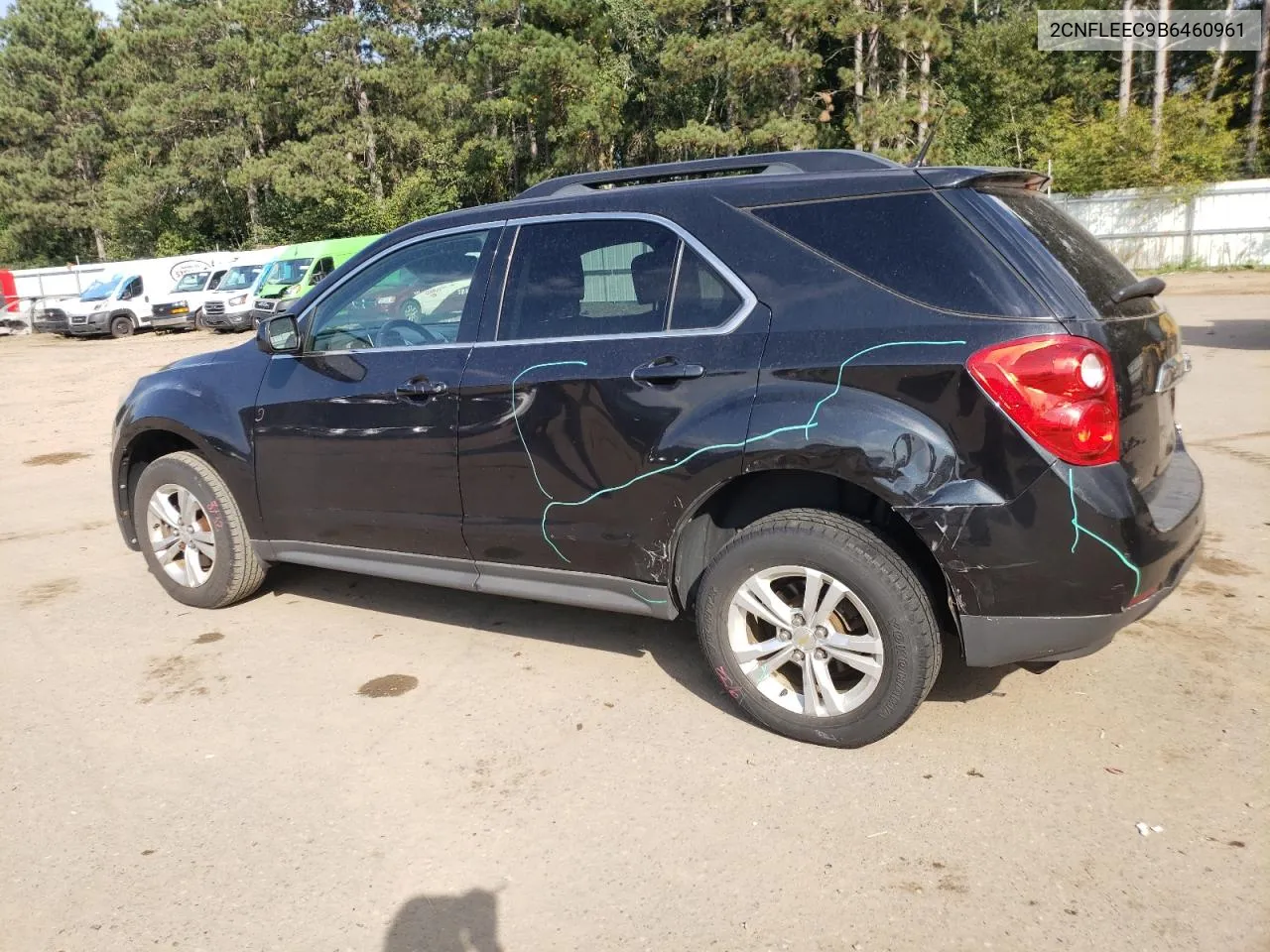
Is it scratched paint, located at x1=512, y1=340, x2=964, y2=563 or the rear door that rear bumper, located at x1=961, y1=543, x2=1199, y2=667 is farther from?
the rear door

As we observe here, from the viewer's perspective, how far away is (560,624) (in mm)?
4594

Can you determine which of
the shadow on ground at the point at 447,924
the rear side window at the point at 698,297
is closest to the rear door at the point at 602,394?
the rear side window at the point at 698,297

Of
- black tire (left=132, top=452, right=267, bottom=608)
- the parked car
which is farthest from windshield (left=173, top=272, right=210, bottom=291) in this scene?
black tire (left=132, top=452, right=267, bottom=608)

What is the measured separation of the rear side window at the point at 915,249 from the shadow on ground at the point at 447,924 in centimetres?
218

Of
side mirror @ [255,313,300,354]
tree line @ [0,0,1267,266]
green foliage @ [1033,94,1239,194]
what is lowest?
side mirror @ [255,313,300,354]

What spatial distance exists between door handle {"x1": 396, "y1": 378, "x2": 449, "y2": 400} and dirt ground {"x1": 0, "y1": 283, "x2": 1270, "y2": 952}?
1150 millimetres

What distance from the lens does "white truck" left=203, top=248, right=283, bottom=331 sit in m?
25.3

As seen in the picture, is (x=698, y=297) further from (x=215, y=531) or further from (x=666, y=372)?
A: (x=215, y=531)

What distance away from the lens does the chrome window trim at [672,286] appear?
334 cm

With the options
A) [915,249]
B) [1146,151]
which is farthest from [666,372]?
[1146,151]

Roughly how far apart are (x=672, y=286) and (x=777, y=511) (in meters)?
0.87

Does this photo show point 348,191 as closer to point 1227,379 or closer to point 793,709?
point 1227,379

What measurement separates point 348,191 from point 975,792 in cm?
4320

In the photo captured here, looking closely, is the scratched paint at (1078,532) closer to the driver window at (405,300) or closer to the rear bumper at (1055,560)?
the rear bumper at (1055,560)
